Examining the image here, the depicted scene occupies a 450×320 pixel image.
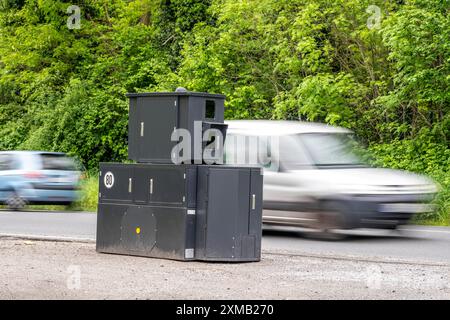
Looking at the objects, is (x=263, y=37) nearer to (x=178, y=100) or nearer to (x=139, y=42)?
(x=139, y=42)

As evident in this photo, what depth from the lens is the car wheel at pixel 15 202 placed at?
24891 millimetres

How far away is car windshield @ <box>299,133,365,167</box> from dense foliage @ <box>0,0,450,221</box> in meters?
5.20

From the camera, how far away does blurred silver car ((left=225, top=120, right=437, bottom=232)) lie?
16.6 meters

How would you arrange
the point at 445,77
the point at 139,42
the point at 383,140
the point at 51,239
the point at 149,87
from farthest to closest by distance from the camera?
the point at 139,42, the point at 149,87, the point at 383,140, the point at 445,77, the point at 51,239

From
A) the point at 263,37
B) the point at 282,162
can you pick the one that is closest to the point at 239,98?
the point at 263,37

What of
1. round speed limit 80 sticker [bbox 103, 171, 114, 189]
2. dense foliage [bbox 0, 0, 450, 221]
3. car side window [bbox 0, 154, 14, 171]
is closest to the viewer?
round speed limit 80 sticker [bbox 103, 171, 114, 189]

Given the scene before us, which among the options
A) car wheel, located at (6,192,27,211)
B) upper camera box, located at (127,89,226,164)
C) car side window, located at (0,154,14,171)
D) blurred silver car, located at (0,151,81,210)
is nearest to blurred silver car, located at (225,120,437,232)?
upper camera box, located at (127,89,226,164)

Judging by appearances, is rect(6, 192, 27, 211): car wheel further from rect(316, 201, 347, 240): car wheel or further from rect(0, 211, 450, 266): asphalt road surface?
rect(316, 201, 347, 240): car wheel

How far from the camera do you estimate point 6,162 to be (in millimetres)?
25250

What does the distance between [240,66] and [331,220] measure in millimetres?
18931

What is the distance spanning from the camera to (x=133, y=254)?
13609 mm

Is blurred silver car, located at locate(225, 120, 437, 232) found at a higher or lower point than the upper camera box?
lower

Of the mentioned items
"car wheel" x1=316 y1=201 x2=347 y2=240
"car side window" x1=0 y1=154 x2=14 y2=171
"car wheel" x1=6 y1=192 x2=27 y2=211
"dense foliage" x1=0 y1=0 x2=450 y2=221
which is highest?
"dense foliage" x1=0 y1=0 x2=450 y2=221

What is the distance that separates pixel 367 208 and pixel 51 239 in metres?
4.83
